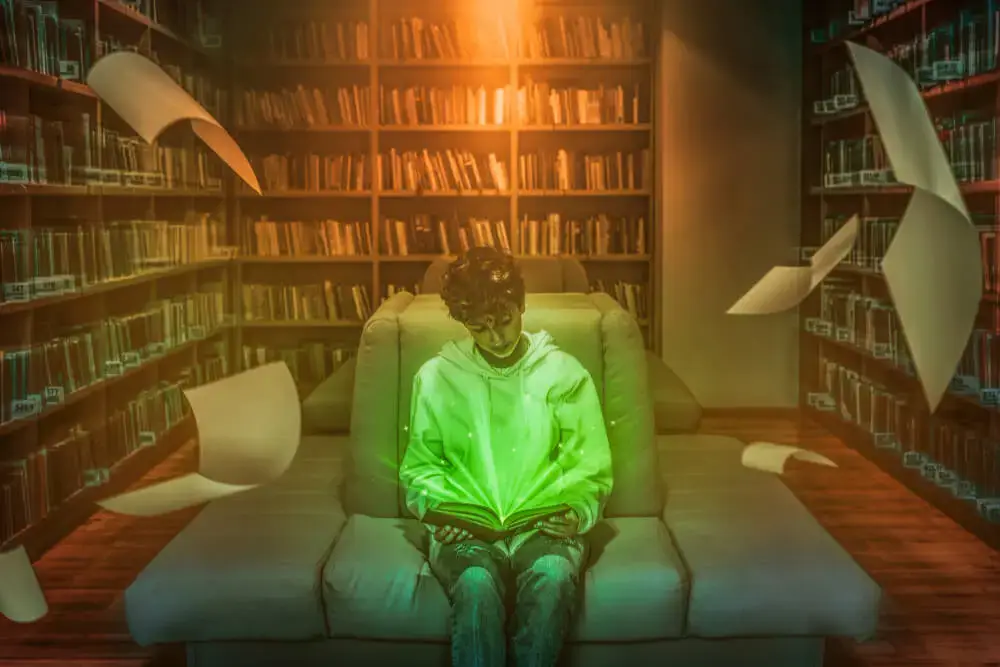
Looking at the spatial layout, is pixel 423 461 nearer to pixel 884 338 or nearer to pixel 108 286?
pixel 108 286

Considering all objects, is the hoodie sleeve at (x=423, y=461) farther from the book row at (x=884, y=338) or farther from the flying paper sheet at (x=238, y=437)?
the book row at (x=884, y=338)

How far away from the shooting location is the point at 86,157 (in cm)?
425

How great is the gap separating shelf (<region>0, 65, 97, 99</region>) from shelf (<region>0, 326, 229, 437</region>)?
106cm

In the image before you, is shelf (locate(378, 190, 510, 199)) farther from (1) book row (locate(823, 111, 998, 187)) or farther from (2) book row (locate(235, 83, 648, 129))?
(1) book row (locate(823, 111, 998, 187))

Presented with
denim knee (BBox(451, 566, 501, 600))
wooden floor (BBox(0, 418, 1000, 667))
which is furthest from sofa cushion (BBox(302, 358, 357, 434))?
denim knee (BBox(451, 566, 501, 600))

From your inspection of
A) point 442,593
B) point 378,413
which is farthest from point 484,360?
point 442,593

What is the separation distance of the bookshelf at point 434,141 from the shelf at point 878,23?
915 mm

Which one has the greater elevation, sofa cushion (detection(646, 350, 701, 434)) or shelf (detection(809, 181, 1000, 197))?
shelf (detection(809, 181, 1000, 197))

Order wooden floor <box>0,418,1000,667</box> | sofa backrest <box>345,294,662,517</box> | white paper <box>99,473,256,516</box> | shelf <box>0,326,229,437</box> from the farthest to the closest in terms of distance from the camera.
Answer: shelf <box>0,326,229,437</box>, wooden floor <box>0,418,1000,667</box>, sofa backrest <box>345,294,662,517</box>, white paper <box>99,473,256,516</box>

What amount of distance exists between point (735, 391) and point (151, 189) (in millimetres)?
3127

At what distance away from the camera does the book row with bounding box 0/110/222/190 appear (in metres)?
3.64

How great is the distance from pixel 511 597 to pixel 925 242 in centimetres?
165

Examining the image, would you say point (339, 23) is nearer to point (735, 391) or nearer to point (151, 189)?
point (151, 189)

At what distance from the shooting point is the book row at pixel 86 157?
11.9ft
